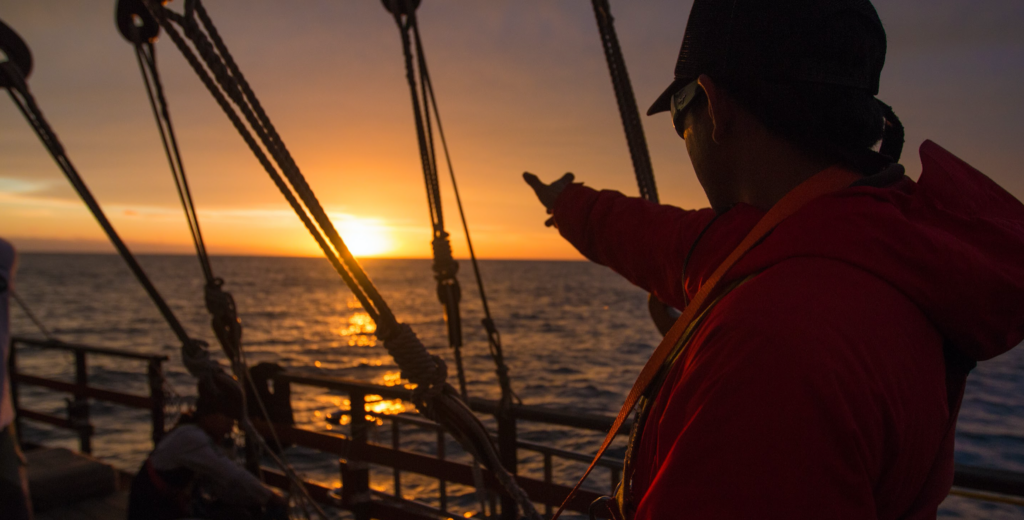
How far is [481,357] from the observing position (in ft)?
76.5

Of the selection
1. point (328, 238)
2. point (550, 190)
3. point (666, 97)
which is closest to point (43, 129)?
point (328, 238)

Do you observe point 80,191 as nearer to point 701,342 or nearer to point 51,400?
point 701,342

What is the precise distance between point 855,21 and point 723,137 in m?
0.25

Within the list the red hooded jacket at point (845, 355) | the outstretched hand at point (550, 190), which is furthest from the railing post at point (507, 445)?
the red hooded jacket at point (845, 355)

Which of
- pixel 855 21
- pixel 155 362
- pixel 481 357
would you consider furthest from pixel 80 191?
pixel 481 357

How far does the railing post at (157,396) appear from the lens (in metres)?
4.73

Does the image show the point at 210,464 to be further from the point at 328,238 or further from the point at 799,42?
the point at 799,42

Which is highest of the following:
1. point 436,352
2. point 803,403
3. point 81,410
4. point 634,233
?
point 634,233

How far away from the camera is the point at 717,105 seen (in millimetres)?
929

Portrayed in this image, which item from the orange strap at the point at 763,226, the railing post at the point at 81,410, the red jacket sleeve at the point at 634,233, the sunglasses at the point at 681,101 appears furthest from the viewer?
the railing post at the point at 81,410

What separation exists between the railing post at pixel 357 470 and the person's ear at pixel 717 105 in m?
3.03

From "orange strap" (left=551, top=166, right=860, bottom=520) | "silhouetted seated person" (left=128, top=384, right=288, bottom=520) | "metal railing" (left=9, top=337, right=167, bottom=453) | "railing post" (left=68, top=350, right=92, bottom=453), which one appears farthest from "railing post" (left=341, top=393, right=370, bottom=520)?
"railing post" (left=68, top=350, right=92, bottom=453)

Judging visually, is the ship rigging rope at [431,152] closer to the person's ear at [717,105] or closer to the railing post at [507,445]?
the railing post at [507,445]

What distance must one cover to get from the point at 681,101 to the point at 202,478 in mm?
3928
